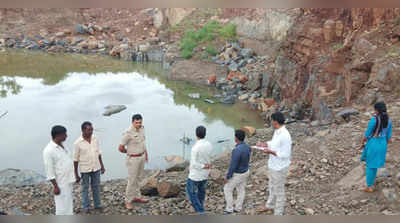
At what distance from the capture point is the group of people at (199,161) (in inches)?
156

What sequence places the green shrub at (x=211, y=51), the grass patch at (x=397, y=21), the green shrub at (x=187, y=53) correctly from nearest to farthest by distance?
the grass patch at (x=397, y=21)
the green shrub at (x=211, y=51)
the green shrub at (x=187, y=53)

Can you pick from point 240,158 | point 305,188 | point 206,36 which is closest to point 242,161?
point 240,158

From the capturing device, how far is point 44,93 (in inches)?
576

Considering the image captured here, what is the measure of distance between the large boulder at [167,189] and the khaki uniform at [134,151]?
617 millimetres

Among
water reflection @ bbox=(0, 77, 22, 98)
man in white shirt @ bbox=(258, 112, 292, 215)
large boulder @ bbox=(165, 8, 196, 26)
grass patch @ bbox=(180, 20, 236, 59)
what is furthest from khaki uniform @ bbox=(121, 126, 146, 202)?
large boulder @ bbox=(165, 8, 196, 26)

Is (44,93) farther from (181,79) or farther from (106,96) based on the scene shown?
(181,79)

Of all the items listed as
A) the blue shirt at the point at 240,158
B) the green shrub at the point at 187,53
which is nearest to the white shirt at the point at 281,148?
the blue shirt at the point at 240,158

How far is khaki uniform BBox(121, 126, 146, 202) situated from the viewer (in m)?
4.65

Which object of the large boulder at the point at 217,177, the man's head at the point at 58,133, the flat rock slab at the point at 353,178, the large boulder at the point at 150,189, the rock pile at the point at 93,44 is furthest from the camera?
the rock pile at the point at 93,44

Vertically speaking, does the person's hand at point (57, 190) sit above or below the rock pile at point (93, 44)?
below

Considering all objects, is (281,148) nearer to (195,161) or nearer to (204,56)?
(195,161)

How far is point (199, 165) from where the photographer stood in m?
4.28

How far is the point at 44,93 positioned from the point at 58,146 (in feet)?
38.9

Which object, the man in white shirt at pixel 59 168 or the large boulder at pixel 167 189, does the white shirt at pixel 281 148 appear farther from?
the man in white shirt at pixel 59 168
